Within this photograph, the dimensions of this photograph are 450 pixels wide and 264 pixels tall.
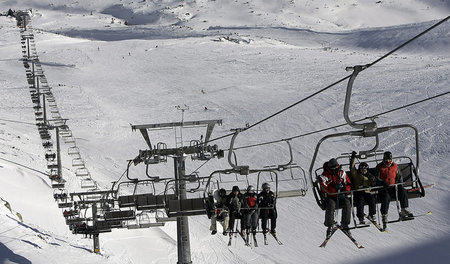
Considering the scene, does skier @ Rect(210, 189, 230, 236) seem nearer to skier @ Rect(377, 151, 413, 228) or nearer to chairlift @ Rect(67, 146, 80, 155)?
skier @ Rect(377, 151, 413, 228)

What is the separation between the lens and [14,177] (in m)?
23.8

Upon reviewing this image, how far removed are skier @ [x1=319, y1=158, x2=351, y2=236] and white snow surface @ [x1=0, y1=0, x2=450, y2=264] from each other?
364 inches

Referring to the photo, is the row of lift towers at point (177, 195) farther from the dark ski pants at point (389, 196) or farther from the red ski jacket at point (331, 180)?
the dark ski pants at point (389, 196)

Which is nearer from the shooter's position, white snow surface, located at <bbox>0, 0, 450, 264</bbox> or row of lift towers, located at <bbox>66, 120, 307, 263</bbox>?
row of lift towers, located at <bbox>66, 120, 307, 263</bbox>

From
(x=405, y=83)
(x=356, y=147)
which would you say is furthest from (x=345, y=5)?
(x=356, y=147)

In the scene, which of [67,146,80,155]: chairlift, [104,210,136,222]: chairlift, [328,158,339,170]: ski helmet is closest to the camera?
[328,158,339,170]: ski helmet

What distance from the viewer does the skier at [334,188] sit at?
28.7 feet

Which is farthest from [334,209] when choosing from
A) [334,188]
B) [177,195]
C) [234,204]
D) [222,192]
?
[177,195]

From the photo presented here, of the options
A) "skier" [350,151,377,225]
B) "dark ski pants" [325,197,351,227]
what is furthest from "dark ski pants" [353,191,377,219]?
"dark ski pants" [325,197,351,227]

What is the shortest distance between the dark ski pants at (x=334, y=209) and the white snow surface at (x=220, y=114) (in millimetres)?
9200

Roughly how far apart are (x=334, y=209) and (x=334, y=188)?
0.32 metres

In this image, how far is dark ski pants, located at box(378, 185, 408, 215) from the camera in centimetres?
902

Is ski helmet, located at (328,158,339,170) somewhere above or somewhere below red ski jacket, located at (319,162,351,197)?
above

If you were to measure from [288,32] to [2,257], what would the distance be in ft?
208
